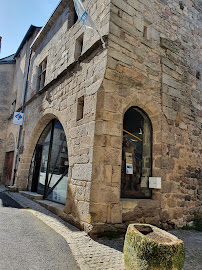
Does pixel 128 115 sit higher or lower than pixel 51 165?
higher

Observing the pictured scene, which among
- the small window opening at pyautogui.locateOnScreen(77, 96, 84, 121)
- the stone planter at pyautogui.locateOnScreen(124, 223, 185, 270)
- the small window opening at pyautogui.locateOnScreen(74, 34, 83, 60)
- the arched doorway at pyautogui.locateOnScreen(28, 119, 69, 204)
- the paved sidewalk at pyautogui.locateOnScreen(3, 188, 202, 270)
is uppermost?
the small window opening at pyautogui.locateOnScreen(74, 34, 83, 60)

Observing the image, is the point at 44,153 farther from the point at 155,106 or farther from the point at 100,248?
the point at 100,248

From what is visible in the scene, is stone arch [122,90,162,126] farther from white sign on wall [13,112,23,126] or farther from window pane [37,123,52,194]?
white sign on wall [13,112,23,126]

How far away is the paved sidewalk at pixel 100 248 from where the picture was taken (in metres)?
2.41

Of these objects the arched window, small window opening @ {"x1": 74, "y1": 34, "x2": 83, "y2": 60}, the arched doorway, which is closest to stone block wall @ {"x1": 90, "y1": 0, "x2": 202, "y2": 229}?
the arched window

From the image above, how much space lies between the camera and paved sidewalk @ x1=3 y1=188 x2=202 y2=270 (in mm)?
2410

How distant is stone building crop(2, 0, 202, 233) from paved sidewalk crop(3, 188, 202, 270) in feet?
0.68

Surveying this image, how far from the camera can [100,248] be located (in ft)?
9.27

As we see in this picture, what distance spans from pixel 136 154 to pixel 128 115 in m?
0.83

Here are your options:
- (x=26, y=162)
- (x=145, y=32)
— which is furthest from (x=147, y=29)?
(x=26, y=162)

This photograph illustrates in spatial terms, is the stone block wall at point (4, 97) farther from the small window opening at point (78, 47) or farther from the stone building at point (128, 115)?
the small window opening at point (78, 47)

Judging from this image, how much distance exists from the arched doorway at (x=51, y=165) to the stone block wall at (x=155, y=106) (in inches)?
73.3

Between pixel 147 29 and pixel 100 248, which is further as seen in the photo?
pixel 147 29

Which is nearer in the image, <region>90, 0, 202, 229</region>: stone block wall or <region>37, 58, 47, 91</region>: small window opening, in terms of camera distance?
<region>90, 0, 202, 229</region>: stone block wall
